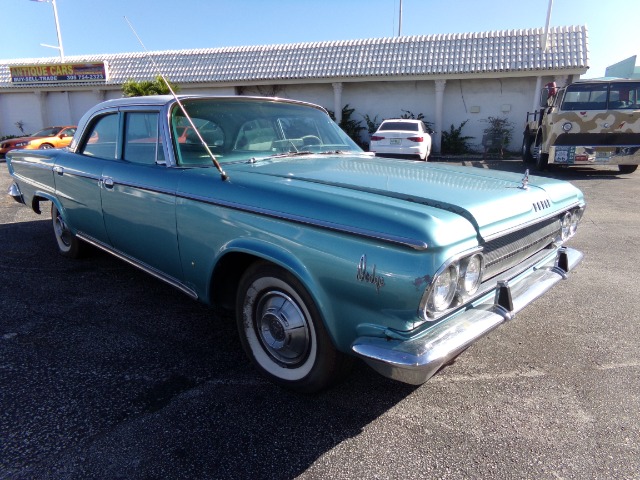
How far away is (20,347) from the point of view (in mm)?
3100

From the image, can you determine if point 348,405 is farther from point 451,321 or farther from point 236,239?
point 236,239

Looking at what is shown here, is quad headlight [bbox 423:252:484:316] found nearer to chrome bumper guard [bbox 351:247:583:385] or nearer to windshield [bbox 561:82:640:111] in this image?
chrome bumper guard [bbox 351:247:583:385]

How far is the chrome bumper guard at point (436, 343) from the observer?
6.28 ft

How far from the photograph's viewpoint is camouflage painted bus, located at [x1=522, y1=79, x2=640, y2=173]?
10609 millimetres

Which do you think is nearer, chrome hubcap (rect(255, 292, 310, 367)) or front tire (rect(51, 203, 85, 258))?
chrome hubcap (rect(255, 292, 310, 367))

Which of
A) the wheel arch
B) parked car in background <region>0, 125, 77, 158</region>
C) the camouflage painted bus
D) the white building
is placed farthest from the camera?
the white building

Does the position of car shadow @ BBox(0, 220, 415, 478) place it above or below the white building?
below

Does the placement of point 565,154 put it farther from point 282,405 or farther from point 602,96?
point 282,405

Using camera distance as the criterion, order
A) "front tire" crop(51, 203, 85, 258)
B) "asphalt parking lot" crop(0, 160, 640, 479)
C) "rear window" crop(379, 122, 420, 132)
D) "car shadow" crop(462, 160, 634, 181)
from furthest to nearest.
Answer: "rear window" crop(379, 122, 420, 132) → "car shadow" crop(462, 160, 634, 181) → "front tire" crop(51, 203, 85, 258) → "asphalt parking lot" crop(0, 160, 640, 479)

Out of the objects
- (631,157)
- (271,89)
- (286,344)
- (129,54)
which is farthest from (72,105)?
(286,344)

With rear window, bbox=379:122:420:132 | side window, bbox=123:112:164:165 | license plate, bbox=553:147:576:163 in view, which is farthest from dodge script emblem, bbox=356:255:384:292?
rear window, bbox=379:122:420:132

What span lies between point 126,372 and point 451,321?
1.92 metres

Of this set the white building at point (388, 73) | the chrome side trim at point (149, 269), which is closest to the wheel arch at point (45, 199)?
the chrome side trim at point (149, 269)

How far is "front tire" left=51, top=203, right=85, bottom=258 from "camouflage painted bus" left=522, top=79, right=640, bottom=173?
10.3m
